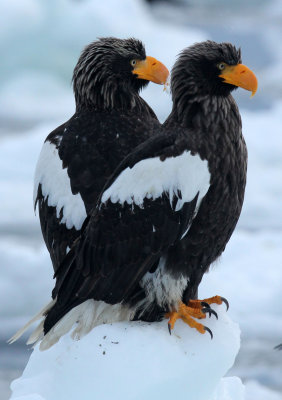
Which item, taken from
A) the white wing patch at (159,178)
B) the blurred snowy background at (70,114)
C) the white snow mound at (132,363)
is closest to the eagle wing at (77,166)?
the white wing patch at (159,178)

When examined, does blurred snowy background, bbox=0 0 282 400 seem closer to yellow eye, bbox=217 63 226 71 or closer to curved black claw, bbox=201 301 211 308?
A: curved black claw, bbox=201 301 211 308

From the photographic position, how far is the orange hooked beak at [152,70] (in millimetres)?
5188

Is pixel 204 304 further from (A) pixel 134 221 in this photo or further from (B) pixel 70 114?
(B) pixel 70 114

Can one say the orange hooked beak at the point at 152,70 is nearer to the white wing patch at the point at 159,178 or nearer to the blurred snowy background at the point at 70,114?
the white wing patch at the point at 159,178

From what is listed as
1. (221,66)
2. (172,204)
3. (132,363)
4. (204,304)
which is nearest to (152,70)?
(221,66)

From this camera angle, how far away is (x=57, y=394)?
470 centimetres

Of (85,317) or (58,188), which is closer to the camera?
(85,317)

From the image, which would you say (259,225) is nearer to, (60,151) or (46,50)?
(46,50)

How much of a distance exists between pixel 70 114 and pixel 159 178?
13.4m

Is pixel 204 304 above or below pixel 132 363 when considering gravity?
above

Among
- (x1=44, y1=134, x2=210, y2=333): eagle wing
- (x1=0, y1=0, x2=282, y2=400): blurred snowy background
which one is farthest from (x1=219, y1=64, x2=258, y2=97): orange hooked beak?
(x1=0, y1=0, x2=282, y2=400): blurred snowy background

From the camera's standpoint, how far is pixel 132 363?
4.65m

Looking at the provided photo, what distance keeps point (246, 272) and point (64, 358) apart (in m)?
6.70

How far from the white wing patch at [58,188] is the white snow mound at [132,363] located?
21.8 inches
